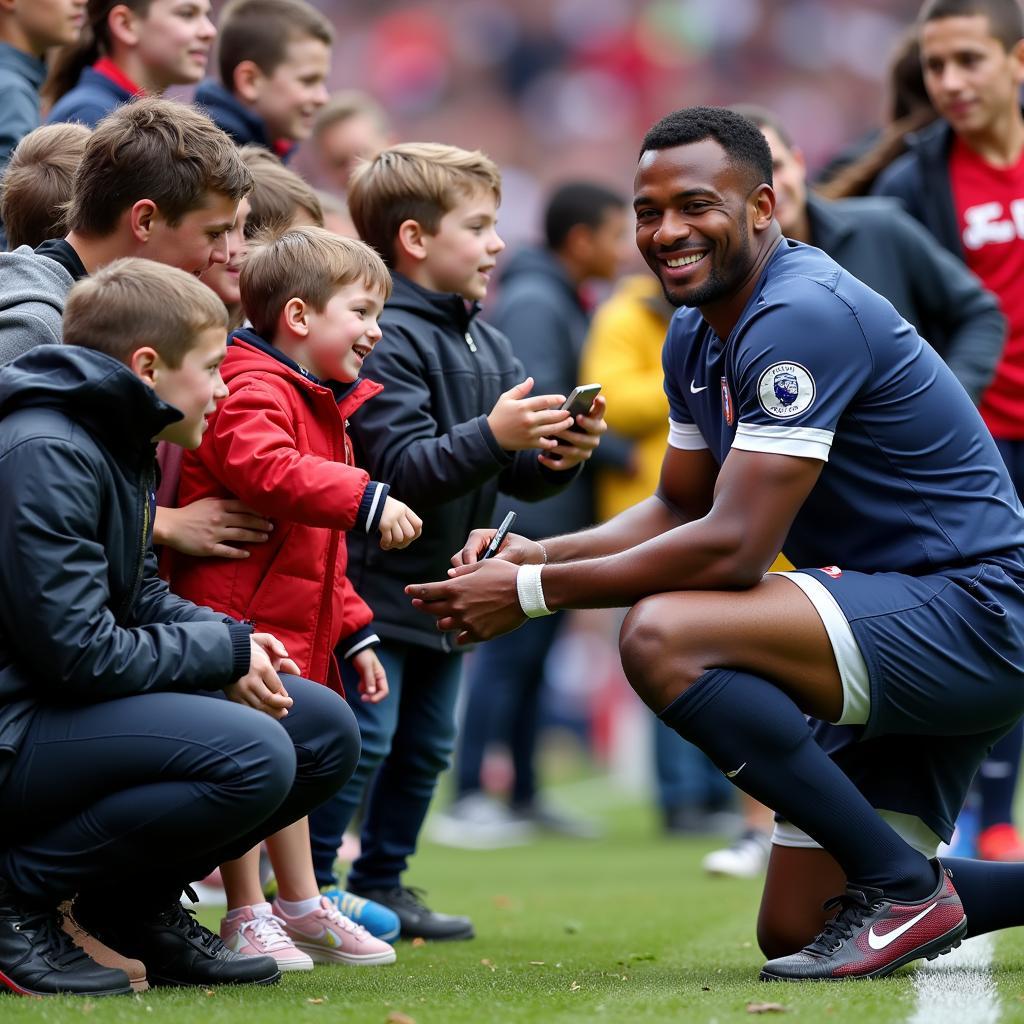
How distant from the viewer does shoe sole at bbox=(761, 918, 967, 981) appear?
11.2 feet

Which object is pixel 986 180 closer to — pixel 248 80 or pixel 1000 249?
pixel 1000 249

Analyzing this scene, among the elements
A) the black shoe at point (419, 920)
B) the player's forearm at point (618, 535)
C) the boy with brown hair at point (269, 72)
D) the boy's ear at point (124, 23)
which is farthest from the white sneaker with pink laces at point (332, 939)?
the boy's ear at point (124, 23)

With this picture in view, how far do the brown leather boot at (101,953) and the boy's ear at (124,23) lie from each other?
9.92ft

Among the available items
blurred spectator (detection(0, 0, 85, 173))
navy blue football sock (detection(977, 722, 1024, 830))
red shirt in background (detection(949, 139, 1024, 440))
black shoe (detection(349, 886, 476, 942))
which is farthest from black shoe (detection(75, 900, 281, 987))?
red shirt in background (detection(949, 139, 1024, 440))

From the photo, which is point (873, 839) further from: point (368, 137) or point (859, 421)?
point (368, 137)

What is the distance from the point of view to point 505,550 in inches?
155

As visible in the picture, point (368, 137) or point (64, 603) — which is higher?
point (368, 137)

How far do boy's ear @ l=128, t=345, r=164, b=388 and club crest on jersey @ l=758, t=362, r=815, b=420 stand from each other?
Result: 48.5 inches

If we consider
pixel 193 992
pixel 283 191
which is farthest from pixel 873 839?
pixel 283 191

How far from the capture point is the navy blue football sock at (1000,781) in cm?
569

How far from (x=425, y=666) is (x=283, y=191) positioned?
136cm

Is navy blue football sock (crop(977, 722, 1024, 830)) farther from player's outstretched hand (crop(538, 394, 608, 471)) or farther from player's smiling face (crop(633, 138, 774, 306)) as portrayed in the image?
player's smiling face (crop(633, 138, 774, 306))

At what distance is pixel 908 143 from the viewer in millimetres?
6293

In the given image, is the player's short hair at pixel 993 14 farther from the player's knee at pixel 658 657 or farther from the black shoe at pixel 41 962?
the black shoe at pixel 41 962
